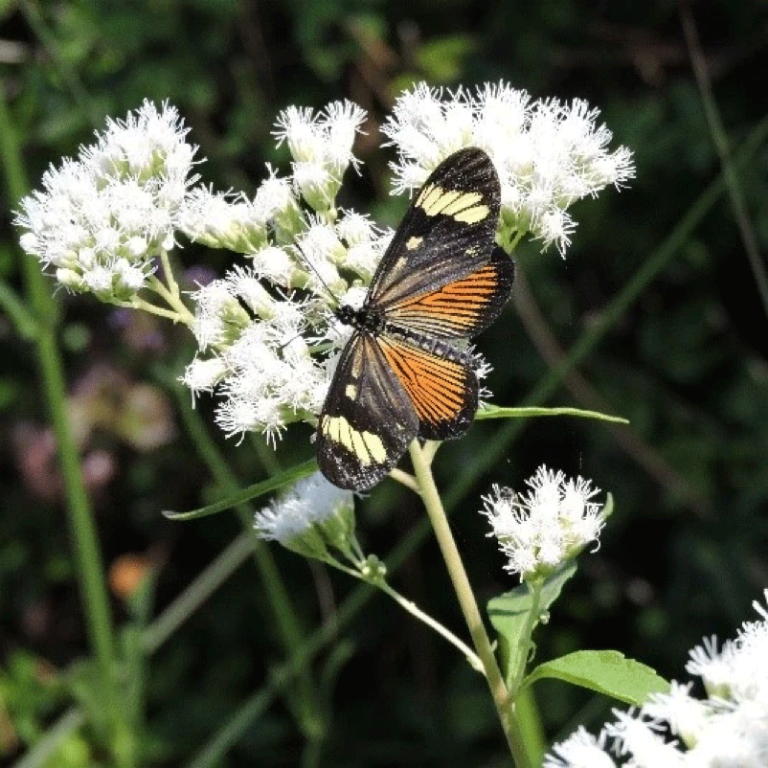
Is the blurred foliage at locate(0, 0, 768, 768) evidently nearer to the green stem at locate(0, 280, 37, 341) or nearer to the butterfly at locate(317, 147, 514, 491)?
the green stem at locate(0, 280, 37, 341)

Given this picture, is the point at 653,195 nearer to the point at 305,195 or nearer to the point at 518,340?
the point at 518,340

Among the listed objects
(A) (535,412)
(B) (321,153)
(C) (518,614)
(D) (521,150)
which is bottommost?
(C) (518,614)

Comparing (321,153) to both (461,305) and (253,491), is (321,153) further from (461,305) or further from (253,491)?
(253,491)

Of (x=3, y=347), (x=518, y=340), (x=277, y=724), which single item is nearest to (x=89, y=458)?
(x=3, y=347)

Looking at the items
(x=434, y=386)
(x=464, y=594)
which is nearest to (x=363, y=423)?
(x=434, y=386)

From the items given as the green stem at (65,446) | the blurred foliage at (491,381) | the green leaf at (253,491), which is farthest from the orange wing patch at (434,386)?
the blurred foliage at (491,381)

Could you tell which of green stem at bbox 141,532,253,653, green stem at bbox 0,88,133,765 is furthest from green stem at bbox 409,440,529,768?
green stem at bbox 141,532,253,653

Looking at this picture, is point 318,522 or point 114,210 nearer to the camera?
point 114,210
